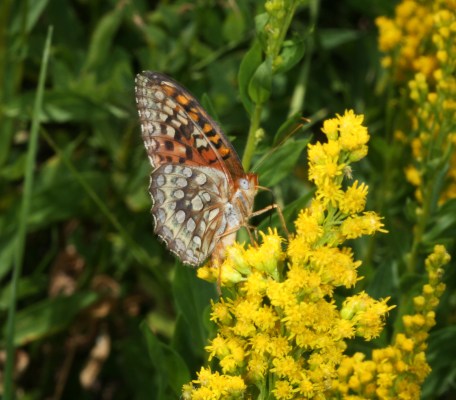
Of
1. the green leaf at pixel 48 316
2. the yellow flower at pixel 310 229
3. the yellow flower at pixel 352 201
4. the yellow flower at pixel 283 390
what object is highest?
the yellow flower at pixel 352 201

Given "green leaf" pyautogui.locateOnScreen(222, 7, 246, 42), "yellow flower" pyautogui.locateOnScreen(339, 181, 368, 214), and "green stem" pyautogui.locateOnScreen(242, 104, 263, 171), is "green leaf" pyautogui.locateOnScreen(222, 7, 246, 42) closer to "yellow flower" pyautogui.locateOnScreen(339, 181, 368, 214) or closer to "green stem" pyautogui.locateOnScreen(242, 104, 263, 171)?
"green stem" pyautogui.locateOnScreen(242, 104, 263, 171)

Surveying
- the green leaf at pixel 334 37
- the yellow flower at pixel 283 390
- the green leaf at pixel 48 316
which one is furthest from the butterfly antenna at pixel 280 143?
the green leaf at pixel 334 37

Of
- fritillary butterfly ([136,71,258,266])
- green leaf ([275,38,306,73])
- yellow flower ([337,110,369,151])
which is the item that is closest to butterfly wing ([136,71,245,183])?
fritillary butterfly ([136,71,258,266])

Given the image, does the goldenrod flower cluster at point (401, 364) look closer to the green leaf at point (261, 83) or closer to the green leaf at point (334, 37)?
the green leaf at point (261, 83)

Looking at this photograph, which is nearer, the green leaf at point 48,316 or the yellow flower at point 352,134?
the yellow flower at point 352,134

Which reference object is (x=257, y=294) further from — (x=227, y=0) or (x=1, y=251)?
(x=227, y=0)

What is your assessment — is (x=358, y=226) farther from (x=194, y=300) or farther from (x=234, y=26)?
(x=234, y=26)

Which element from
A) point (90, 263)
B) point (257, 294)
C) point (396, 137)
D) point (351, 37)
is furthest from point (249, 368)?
point (351, 37)

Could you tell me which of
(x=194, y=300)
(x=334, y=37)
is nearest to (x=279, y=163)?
(x=194, y=300)
